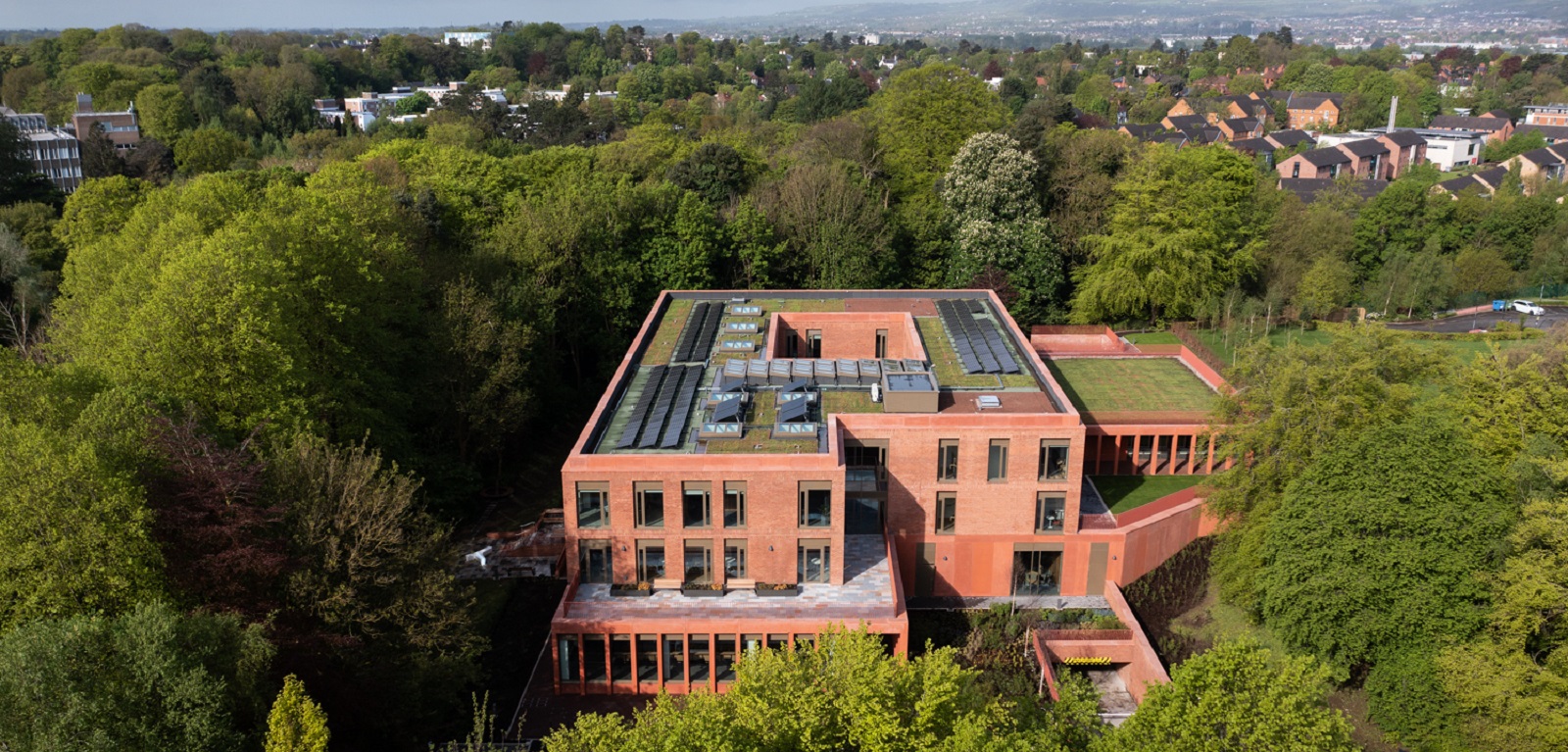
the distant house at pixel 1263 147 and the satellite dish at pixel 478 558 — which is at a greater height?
the distant house at pixel 1263 147

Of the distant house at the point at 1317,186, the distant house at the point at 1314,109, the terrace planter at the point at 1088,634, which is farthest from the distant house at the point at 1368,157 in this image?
the terrace planter at the point at 1088,634

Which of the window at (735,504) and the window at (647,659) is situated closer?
the window at (647,659)

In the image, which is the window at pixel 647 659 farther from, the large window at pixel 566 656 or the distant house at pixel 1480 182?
the distant house at pixel 1480 182

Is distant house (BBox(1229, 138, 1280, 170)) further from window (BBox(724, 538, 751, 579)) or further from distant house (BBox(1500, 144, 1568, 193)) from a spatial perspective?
window (BBox(724, 538, 751, 579))

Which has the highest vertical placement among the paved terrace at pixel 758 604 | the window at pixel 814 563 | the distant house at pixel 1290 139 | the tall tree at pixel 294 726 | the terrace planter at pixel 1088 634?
the distant house at pixel 1290 139

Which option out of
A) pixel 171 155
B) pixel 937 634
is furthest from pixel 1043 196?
pixel 171 155

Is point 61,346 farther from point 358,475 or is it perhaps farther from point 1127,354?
point 1127,354

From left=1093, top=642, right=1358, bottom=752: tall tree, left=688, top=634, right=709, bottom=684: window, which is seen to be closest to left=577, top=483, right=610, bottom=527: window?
left=688, top=634, right=709, bottom=684: window
